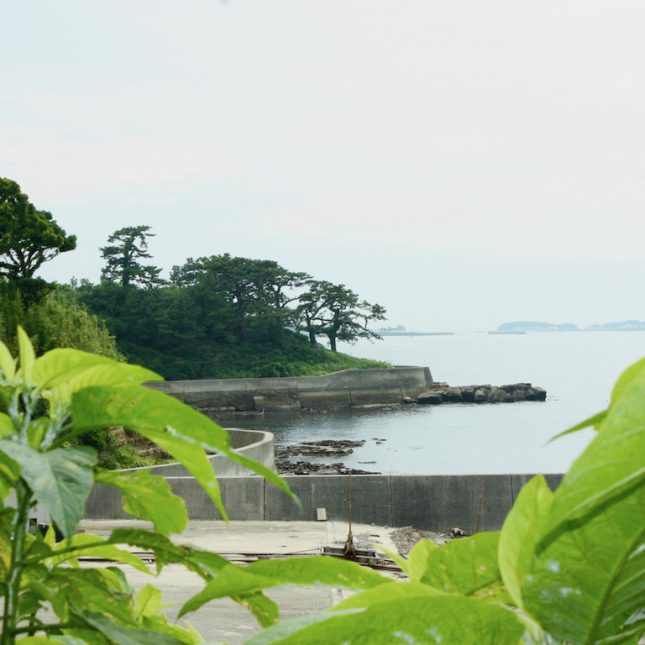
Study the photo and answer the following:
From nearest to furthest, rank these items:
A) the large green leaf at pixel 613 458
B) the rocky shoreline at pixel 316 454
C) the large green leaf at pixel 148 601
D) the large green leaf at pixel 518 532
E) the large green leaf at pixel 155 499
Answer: the large green leaf at pixel 613 458 → the large green leaf at pixel 518 532 → the large green leaf at pixel 155 499 → the large green leaf at pixel 148 601 → the rocky shoreline at pixel 316 454

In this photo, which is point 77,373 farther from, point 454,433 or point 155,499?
point 454,433

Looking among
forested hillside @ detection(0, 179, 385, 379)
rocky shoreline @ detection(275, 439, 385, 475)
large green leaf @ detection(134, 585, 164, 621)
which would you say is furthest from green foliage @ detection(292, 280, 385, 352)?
large green leaf @ detection(134, 585, 164, 621)

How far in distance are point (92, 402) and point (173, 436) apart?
0.24 feet

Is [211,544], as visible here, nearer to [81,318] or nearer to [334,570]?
[334,570]

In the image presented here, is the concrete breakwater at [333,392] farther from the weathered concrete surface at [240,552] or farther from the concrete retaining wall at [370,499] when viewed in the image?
the weathered concrete surface at [240,552]

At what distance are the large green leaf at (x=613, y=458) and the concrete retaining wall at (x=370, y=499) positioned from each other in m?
12.6

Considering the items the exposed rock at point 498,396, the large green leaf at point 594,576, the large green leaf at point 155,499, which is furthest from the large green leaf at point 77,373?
the exposed rock at point 498,396

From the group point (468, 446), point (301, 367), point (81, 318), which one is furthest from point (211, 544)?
point (301, 367)

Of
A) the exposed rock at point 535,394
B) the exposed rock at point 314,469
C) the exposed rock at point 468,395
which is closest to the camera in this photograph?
the exposed rock at point 314,469

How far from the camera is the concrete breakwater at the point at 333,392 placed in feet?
180

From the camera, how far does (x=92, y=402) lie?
2.30ft

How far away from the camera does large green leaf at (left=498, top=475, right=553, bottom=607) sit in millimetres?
476

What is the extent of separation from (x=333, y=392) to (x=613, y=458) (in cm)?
5786

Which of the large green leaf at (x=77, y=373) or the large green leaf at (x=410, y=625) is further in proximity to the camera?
the large green leaf at (x=77, y=373)
